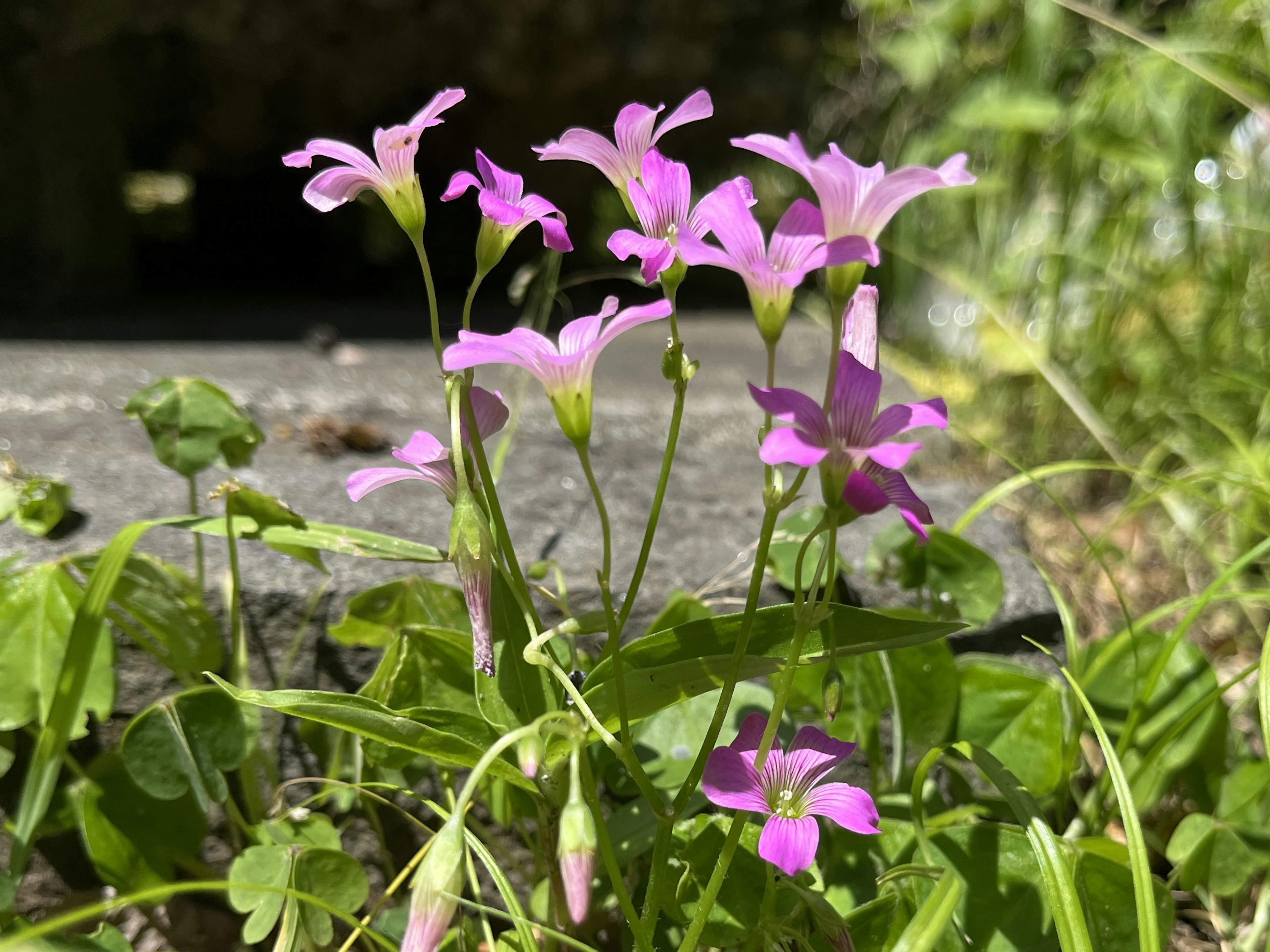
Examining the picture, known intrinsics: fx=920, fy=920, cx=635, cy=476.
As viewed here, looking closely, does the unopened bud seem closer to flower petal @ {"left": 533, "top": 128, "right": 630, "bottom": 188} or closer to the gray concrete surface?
flower petal @ {"left": 533, "top": 128, "right": 630, "bottom": 188}

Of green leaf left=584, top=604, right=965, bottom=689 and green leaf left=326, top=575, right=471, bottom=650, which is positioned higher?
green leaf left=584, top=604, right=965, bottom=689

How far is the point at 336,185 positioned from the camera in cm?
60

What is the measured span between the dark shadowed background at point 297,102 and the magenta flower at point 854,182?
2104 mm

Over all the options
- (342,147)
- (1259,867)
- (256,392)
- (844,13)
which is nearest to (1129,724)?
(1259,867)

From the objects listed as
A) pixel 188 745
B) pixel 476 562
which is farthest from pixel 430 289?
pixel 188 745

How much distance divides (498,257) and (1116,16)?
2269 millimetres

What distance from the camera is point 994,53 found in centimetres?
231

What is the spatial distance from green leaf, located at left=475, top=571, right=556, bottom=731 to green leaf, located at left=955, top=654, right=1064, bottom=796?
0.45 m

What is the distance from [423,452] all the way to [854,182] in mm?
318

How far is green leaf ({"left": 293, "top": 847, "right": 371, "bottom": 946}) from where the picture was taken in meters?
0.73

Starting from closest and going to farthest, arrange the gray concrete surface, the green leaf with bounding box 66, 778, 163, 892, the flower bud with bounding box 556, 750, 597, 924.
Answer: the flower bud with bounding box 556, 750, 597, 924, the green leaf with bounding box 66, 778, 163, 892, the gray concrete surface

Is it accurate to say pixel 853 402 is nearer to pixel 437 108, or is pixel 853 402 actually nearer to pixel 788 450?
pixel 788 450

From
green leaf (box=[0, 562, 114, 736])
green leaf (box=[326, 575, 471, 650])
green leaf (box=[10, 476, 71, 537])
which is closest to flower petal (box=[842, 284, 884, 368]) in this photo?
green leaf (box=[326, 575, 471, 650])

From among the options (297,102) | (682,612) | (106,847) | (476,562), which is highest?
(297,102)
